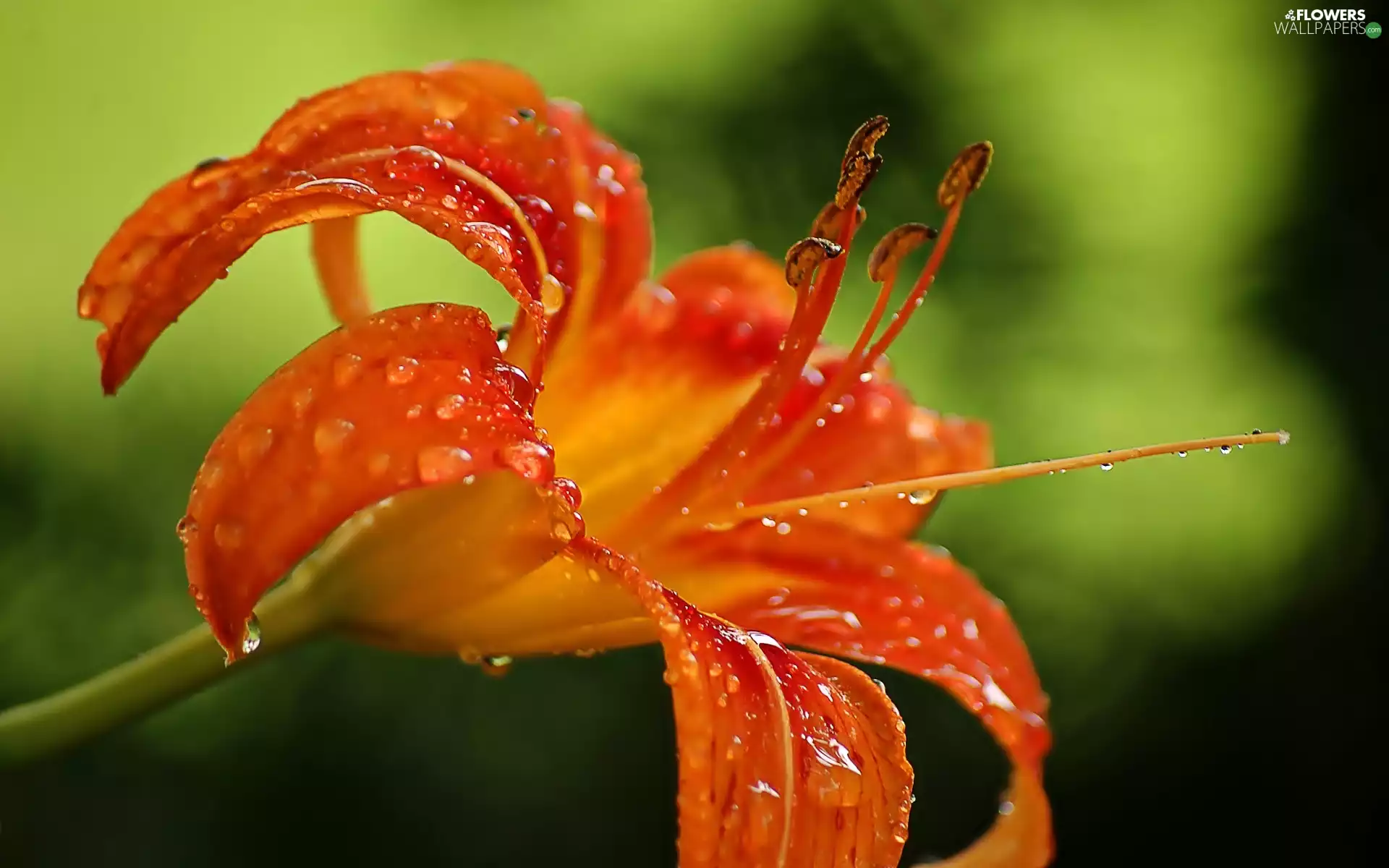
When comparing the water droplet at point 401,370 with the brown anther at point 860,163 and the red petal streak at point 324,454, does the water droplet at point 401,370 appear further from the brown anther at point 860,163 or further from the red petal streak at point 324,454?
the brown anther at point 860,163

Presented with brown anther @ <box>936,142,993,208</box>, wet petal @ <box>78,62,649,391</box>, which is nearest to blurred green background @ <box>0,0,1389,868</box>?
wet petal @ <box>78,62,649,391</box>

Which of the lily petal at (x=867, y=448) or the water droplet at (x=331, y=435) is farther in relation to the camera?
the lily petal at (x=867, y=448)

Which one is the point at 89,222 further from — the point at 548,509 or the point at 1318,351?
the point at 1318,351

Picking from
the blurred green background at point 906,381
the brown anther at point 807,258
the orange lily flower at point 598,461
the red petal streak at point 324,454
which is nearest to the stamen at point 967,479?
the orange lily flower at point 598,461

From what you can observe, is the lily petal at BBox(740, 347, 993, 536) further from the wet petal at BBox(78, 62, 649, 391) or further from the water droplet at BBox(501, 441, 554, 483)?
the water droplet at BBox(501, 441, 554, 483)

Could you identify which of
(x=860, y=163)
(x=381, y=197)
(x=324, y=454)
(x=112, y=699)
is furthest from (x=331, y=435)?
(x=860, y=163)

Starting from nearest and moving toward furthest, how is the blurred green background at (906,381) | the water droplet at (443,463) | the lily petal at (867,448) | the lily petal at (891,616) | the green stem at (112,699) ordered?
1. the water droplet at (443,463)
2. the green stem at (112,699)
3. the lily petal at (891,616)
4. the lily petal at (867,448)
5. the blurred green background at (906,381)
